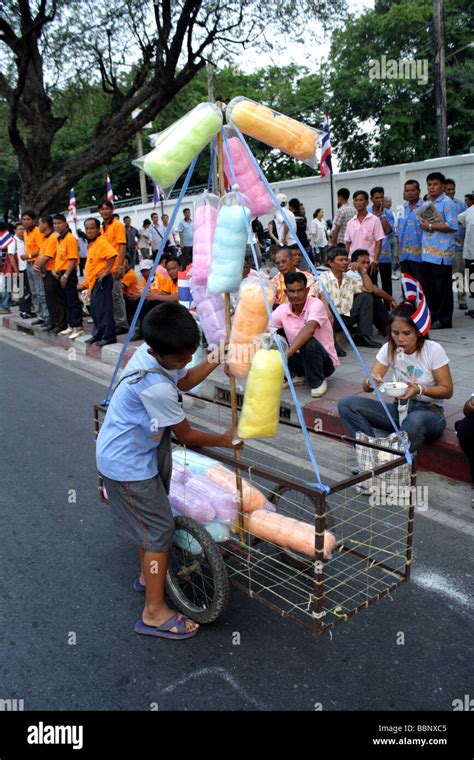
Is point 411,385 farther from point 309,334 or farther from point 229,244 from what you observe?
point 229,244

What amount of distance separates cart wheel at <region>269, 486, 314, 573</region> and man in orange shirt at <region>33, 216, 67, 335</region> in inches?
264

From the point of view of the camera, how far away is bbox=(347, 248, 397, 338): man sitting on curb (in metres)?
6.67

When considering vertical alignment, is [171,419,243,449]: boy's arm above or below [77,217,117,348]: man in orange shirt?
below

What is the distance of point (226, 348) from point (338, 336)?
167 inches

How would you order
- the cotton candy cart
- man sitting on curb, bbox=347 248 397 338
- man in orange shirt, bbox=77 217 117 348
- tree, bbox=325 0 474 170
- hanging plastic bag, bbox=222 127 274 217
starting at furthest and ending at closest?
tree, bbox=325 0 474 170 → man in orange shirt, bbox=77 217 117 348 → man sitting on curb, bbox=347 248 397 338 → hanging plastic bag, bbox=222 127 274 217 → the cotton candy cart

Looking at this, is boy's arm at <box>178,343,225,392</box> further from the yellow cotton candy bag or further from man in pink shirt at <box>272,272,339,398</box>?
man in pink shirt at <box>272,272,339,398</box>

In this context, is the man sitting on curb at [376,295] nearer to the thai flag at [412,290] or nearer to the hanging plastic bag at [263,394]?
the thai flag at [412,290]

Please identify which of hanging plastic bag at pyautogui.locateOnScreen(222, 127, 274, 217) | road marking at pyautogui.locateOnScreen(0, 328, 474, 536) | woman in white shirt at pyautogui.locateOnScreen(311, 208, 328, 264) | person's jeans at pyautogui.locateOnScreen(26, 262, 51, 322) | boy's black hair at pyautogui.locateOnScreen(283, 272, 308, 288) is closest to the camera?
hanging plastic bag at pyautogui.locateOnScreen(222, 127, 274, 217)

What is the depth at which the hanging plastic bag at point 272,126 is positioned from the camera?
2.58 meters

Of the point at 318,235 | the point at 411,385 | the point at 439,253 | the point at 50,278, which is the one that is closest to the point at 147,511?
the point at 411,385

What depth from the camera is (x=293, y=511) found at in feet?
11.2

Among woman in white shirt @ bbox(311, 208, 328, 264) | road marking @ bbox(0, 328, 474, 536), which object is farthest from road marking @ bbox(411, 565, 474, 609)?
woman in white shirt @ bbox(311, 208, 328, 264)

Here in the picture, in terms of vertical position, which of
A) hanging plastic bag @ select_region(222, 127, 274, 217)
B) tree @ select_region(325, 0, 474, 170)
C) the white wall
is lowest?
hanging plastic bag @ select_region(222, 127, 274, 217)

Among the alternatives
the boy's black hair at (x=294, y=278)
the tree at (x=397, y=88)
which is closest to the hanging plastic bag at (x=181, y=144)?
the boy's black hair at (x=294, y=278)
